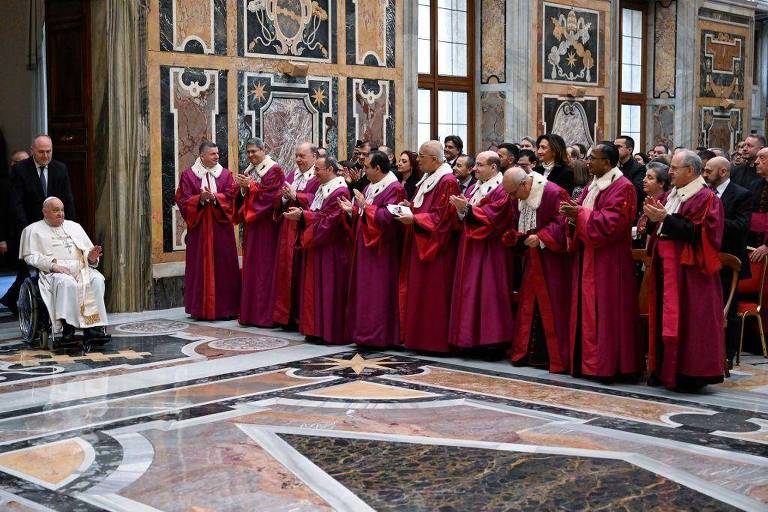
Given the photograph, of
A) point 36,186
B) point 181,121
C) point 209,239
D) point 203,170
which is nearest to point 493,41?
point 181,121

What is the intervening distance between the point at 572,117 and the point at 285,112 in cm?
513

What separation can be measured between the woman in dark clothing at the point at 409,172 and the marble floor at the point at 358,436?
1798mm

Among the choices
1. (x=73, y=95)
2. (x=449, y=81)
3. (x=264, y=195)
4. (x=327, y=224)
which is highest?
(x=449, y=81)

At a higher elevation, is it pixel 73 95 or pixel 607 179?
pixel 73 95

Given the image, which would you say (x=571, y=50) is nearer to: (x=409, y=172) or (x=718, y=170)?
(x=409, y=172)

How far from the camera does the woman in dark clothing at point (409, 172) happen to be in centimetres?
980

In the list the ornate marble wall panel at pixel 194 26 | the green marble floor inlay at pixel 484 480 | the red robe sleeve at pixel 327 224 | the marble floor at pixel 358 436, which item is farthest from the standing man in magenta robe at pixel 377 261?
the ornate marble wall panel at pixel 194 26

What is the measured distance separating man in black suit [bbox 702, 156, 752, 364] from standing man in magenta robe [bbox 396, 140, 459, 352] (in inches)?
80.5

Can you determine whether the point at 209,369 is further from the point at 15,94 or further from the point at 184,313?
the point at 15,94

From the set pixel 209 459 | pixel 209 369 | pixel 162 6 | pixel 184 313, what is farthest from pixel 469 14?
pixel 209 459

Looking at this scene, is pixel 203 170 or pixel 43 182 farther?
pixel 203 170

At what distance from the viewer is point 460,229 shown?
8.69 meters

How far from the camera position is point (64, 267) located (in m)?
8.71

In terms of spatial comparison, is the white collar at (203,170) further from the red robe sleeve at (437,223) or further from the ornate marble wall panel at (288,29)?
the red robe sleeve at (437,223)
